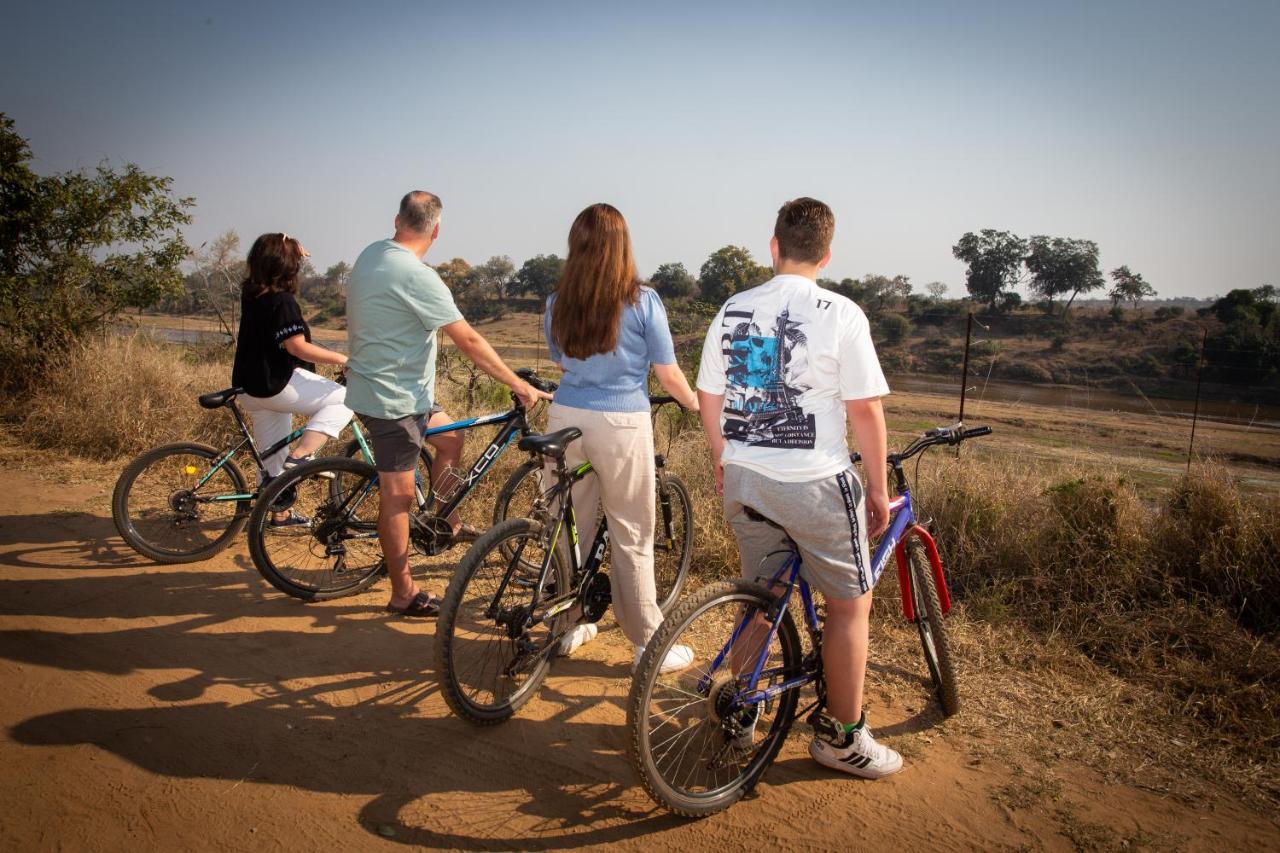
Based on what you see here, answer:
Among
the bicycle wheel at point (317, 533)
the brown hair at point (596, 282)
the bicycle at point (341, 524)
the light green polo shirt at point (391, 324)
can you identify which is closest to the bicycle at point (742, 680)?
the brown hair at point (596, 282)

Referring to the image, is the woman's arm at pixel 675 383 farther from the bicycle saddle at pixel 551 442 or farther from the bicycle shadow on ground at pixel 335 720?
the bicycle shadow on ground at pixel 335 720

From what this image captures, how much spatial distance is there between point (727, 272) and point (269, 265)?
23673 millimetres

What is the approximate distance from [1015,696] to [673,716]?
6.39ft

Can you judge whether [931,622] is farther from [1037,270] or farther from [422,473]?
[1037,270]

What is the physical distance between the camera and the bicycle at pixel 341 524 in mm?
4258

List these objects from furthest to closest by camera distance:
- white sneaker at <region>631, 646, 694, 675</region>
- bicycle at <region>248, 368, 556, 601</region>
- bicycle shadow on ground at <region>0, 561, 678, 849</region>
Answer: bicycle at <region>248, 368, 556, 601</region> < white sneaker at <region>631, 646, 694, 675</region> < bicycle shadow on ground at <region>0, 561, 678, 849</region>

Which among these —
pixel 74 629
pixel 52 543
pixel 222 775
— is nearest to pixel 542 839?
pixel 222 775

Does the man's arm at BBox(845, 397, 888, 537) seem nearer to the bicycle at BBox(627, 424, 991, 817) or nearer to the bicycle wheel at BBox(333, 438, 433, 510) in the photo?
the bicycle at BBox(627, 424, 991, 817)

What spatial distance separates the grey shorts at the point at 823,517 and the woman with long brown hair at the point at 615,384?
72 centimetres

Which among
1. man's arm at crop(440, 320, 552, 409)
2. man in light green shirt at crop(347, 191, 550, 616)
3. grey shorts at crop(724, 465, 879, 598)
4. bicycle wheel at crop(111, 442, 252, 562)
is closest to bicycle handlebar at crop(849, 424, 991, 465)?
grey shorts at crop(724, 465, 879, 598)

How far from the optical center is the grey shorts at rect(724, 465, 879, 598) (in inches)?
98.1

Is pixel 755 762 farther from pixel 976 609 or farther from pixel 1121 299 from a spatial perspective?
pixel 1121 299

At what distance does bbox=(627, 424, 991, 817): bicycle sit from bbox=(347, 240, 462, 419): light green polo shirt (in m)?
2.01

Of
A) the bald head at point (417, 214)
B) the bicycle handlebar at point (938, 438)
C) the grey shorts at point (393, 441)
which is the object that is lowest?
the grey shorts at point (393, 441)
